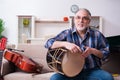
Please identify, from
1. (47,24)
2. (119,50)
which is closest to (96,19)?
(47,24)

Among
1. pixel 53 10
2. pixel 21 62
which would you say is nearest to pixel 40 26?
pixel 53 10

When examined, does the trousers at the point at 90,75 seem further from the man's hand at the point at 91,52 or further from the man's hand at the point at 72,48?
the man's hand at the point at 72,48

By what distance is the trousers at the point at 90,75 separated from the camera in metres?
1.97

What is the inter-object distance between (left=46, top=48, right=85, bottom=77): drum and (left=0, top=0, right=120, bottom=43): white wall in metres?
3.90

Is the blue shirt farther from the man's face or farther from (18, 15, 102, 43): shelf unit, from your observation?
(18, 15, 102, 43): shelf unit

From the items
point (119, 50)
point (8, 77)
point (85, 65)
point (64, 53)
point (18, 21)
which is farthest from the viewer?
point (18, 21)

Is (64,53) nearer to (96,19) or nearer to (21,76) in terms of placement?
(21,76)

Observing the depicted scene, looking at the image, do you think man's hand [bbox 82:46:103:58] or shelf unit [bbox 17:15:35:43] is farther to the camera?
shelf unit [bbox 17:15:35:43]

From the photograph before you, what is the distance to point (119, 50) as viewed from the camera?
2590mm

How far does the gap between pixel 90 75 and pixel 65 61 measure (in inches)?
11.3

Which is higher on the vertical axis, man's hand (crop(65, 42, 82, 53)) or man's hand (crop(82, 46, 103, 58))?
man's hand (crop(65, 42, 82, 53))

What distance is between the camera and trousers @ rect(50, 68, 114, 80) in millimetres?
1966

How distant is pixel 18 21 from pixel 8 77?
10.3 ft

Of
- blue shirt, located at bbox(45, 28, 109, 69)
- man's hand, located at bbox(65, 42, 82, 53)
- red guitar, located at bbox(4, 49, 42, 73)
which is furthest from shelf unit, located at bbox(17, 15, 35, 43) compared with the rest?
man's hand, located at bbox(65, 42, 82, 53)
